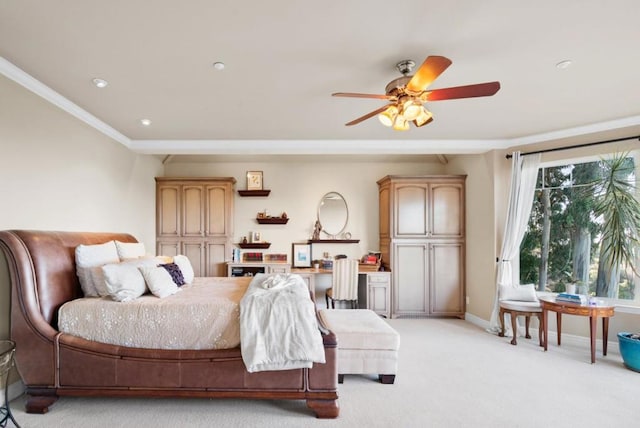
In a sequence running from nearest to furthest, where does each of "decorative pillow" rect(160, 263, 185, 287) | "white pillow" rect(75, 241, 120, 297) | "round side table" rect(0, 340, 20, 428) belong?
"round side table" rect(0, 340, 20, 428)
"white pillow" rect(75, 241, 120, 297)
"decorative pillow" rect(160, 263, 185, 287)

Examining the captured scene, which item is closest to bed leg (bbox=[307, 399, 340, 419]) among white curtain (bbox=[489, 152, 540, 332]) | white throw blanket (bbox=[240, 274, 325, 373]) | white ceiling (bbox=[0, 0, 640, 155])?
white throw blanket (bbox=[240, 274, 325, 373])

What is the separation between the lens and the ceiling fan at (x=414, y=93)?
79.4 inches

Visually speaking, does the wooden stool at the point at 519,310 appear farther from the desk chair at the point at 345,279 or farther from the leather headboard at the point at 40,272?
the leather headboard at the point at 40,272

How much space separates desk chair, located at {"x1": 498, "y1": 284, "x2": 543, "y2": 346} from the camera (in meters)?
3.69

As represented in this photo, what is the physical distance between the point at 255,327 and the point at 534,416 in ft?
6.94

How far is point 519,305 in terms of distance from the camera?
12.3 ft

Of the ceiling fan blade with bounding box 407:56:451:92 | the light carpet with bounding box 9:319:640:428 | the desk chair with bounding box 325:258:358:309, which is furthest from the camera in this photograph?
the desk chair with bounding box 325:258:358:309

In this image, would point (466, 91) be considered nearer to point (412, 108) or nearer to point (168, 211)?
point (412, 108)

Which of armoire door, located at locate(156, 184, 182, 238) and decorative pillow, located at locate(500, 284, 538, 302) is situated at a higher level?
armoire door, located at locate(156, 184, 182, 238)

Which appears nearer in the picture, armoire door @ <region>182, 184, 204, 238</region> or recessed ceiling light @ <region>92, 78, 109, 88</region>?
recessed ceiling light @ <region>92, 78, 109, 88</region>

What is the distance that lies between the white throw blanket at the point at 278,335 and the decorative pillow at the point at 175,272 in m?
1.18

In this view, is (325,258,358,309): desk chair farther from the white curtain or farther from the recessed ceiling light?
the recessed ceiling light

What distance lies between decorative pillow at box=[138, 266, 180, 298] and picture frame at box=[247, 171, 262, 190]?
2.74 meters

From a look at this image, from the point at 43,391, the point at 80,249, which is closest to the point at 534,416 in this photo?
the point at 43,391
